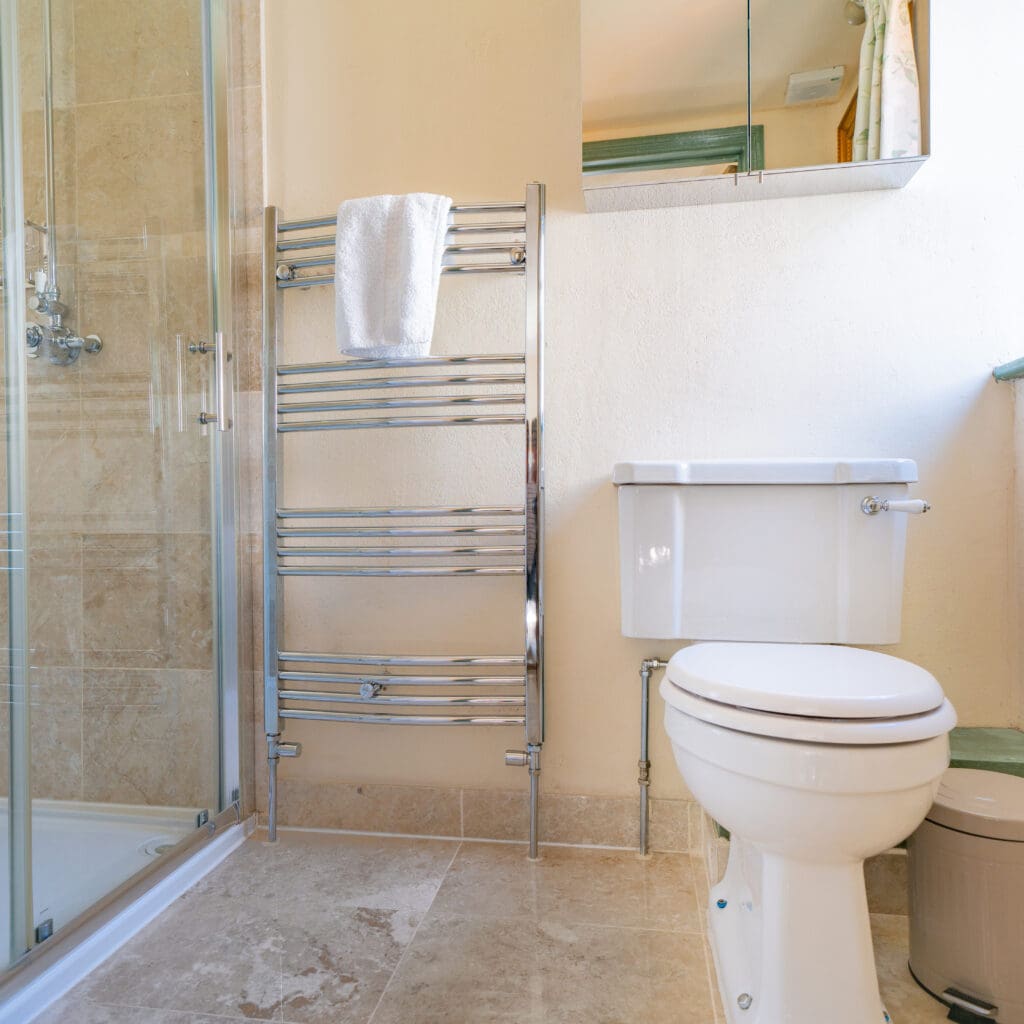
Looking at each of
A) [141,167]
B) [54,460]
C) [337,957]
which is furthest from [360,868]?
[141,167]

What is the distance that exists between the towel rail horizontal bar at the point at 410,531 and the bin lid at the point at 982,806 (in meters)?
0.82

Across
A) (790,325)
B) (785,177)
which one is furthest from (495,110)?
(790,325)

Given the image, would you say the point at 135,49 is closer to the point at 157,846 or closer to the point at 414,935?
the point at 157,846

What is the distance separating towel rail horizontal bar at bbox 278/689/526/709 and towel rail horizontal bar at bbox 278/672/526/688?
27mm

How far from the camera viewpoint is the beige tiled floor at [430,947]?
980 millimetres

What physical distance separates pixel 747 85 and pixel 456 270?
631mm

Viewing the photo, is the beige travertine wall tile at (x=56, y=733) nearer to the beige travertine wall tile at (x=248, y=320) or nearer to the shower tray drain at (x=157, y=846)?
the shower tray drain at (x=157, y=846)

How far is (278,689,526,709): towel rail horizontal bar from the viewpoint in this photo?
54.6 inches

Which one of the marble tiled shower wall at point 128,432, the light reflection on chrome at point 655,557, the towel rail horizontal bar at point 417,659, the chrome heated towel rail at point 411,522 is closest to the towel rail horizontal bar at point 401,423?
the chrome heated towel rail at point 411,522

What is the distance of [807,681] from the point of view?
0.86 metres

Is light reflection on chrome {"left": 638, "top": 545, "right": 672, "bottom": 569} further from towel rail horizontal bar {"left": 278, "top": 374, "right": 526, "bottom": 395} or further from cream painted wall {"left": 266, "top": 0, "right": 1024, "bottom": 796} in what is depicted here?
towel rail horizontal bar {"left": 278, "top": 374, "right": 526, "bottom": 395}

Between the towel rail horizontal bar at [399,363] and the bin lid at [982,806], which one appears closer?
the bin lid at [982,806]

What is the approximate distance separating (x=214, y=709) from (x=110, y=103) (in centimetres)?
122

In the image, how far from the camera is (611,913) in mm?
1214
